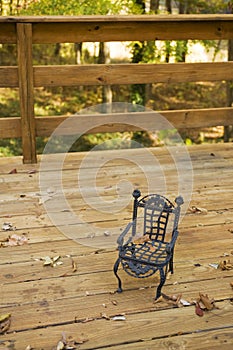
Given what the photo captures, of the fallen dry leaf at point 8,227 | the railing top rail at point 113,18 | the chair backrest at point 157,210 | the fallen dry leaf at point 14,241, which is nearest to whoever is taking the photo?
the chair backrest at point 157,210

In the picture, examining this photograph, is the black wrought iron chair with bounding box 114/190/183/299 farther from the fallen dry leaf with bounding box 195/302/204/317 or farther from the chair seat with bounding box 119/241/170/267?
the fallen dry leaf with bounding box 195/302/204/317

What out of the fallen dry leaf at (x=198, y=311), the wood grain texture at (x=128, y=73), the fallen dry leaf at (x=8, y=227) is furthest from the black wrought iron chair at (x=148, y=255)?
the wood grain texture at (x=128, y=73)

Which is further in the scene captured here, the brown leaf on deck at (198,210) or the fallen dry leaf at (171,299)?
the brown leaf on deck at (198,210)

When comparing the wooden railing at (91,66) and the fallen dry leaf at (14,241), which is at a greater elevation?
the wooden railing at (91,66)

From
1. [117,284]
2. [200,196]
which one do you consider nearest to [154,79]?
[200,196]

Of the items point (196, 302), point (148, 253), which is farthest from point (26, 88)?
point (196, 302)

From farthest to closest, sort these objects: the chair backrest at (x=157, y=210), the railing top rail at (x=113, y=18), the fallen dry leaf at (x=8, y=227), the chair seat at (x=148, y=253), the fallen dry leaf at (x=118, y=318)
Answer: the railing top rail at (x=113, y=18)
the fallen dry leaf at (x=8, y=227)
the chair backrest at (x=157, y=210)
the chair seat at (x=148, y=253)
the fallen dry leaf at (x=118, y=318)

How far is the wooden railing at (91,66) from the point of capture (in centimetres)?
348

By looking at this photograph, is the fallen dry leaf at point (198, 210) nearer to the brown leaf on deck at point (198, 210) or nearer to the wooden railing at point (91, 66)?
the brown leaf on deck at point (198, 210)

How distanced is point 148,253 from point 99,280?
269 mm

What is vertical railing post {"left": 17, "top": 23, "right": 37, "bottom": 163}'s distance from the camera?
11.3 feet

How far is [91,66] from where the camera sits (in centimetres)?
365

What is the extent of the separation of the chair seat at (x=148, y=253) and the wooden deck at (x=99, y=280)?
128 mm

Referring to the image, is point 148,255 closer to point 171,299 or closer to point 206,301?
point 171,299
